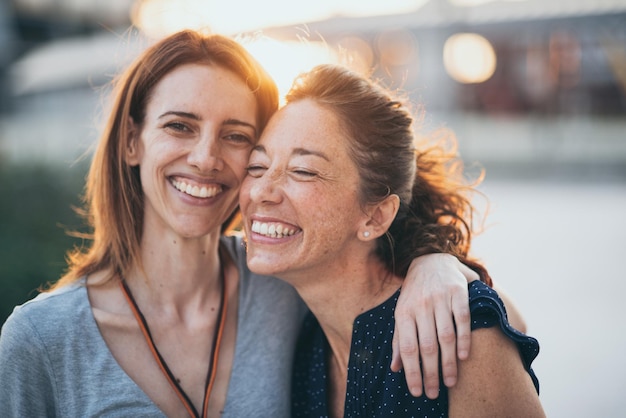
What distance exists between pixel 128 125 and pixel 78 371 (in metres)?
1.00

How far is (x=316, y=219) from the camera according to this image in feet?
8.09

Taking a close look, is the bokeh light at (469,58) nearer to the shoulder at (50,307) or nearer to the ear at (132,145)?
the ear at (132,145)

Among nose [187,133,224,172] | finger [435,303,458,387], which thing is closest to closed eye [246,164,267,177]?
nose [187,133,224,172]

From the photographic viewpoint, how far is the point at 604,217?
11.4 metres

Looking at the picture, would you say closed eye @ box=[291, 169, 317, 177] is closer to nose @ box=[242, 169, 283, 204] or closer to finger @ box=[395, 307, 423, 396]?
nose @ box=[242, 169, 283, 204]

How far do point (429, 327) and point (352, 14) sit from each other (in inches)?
605

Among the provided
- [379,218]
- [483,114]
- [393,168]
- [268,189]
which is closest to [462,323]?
[379,218]

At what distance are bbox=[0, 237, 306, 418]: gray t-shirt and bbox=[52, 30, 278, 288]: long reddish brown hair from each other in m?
0.25

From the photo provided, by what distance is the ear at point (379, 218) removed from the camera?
2.57m

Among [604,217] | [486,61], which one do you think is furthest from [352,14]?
[604,217]

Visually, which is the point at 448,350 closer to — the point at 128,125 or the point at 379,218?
the point at 379,218

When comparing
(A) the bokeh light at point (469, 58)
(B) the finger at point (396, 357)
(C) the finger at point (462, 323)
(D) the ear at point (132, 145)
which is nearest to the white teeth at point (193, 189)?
(D) the ear at point (132, 145)

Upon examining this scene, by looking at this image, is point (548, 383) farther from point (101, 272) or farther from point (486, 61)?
point (486, 61)

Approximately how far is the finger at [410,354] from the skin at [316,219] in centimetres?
32
